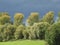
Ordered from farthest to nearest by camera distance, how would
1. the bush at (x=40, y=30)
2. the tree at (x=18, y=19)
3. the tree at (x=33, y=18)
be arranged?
the tree at (x=18, y=19) < the tree at (x=33, y=18) < the bush at (x=40, y=30)

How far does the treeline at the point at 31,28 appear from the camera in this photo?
43.1 meters

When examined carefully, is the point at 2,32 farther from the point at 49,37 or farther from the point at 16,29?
the point at 49,37

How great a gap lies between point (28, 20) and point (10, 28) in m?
6.29

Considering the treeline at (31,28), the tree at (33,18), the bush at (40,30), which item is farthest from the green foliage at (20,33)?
the tree at (33,18)

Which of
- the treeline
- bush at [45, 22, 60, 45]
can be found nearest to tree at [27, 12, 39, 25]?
the treeline

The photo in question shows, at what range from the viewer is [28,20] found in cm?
6688

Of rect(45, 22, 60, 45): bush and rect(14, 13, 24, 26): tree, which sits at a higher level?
rect(14, 13, 24, 26): tree

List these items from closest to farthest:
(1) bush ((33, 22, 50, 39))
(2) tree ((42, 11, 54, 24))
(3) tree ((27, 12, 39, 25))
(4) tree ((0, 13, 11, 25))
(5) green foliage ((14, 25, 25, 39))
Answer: (1) bush ((33, 22, 50, 39))
(5) green foliage ((14, 25, 25, 39))
(2) tree ((42, 11, 54, 24))
(3) tree ((27, 12, 39, 25))
(4) tree ((0, 13, 11, 25))

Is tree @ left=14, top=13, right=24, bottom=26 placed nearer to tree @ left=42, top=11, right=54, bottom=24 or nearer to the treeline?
the treeline

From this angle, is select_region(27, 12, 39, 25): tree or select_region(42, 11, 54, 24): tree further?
select_region(27, 12, 39, 25): tree

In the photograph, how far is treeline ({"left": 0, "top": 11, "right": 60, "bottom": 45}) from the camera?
141 feet

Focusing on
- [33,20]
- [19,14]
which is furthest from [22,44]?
[19,14]

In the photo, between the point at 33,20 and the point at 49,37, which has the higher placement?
the point at 33,20

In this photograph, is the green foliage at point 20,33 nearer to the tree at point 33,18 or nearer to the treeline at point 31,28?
the treeline at point 31,28
